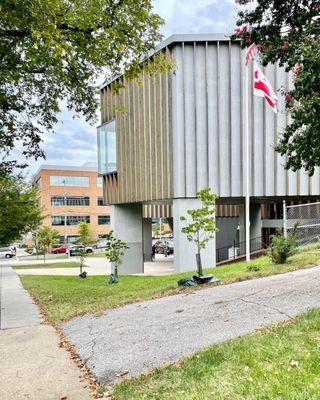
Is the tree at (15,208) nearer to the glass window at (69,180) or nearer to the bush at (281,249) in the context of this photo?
the bush at (281,249)

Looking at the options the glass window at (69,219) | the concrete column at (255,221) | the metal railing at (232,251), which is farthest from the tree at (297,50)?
the glass window at (69,219)

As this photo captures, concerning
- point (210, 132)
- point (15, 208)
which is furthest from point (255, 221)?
point (15, 208)

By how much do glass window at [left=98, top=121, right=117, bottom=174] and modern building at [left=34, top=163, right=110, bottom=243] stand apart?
130ft

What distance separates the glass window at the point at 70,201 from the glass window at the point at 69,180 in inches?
94.7

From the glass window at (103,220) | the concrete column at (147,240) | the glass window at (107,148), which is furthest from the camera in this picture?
the glass window at (103,220)

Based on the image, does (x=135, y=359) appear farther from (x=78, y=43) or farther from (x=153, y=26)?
(x=153, y=26)

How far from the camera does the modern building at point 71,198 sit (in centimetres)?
6788

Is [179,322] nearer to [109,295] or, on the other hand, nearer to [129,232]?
[109,295]

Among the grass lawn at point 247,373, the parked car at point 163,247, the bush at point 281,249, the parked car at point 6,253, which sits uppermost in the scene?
the bush at point 281,249

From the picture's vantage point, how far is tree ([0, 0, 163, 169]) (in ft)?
18.1

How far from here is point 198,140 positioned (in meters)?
19.6

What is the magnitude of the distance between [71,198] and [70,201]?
0.57 metres

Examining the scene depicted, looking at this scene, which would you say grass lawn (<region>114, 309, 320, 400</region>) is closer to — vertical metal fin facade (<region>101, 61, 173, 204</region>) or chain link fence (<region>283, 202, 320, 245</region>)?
chain link fence (<region>283, 202, 320, 245</region>)

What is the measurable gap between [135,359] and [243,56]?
1718cm
